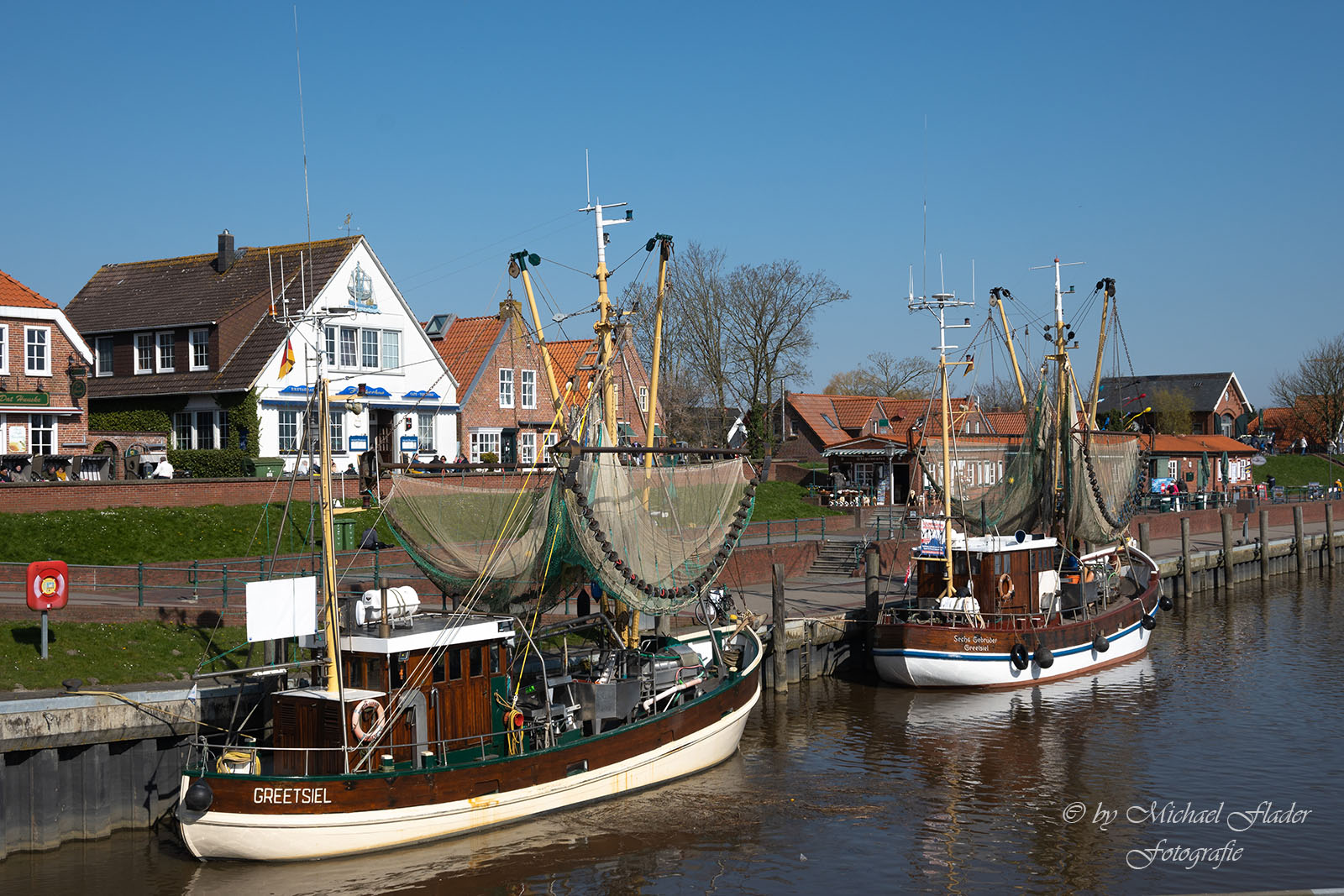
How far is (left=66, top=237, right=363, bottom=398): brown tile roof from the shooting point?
1816 inches

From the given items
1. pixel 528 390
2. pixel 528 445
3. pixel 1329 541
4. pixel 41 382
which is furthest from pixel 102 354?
pixel 1329 541

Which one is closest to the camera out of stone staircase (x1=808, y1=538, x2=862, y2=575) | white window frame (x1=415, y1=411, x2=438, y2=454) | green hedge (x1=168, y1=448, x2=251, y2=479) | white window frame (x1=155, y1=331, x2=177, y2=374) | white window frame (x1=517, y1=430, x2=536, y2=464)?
stone staircase (x1=808, y1=538, x2=862, y2=575)

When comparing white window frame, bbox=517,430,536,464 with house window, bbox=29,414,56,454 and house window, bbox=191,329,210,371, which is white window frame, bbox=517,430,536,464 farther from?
house window, bbox=29,414,56,454

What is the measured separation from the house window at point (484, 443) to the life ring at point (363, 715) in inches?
1301

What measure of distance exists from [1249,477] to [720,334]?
38.4 metres

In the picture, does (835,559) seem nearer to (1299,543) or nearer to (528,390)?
(528,390)

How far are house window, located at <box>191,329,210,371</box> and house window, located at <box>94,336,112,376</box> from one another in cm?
462

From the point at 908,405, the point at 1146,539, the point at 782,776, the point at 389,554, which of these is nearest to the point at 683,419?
the point at 908,405

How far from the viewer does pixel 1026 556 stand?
33125 mm

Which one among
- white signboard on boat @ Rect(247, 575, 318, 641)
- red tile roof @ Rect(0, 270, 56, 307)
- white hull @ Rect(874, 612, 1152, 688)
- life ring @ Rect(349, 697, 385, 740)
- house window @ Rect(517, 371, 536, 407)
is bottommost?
white hull @ Rect(874, 612, 1152, 688)

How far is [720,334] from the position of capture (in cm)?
7388

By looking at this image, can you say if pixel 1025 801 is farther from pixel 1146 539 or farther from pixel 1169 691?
pixel 1146 539

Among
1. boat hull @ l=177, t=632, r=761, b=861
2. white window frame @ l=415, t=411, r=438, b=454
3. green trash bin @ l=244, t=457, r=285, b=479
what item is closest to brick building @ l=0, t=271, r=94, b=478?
green trash bin @ l=244, t=457, r=285, b=479

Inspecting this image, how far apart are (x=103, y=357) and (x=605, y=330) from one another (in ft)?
104
